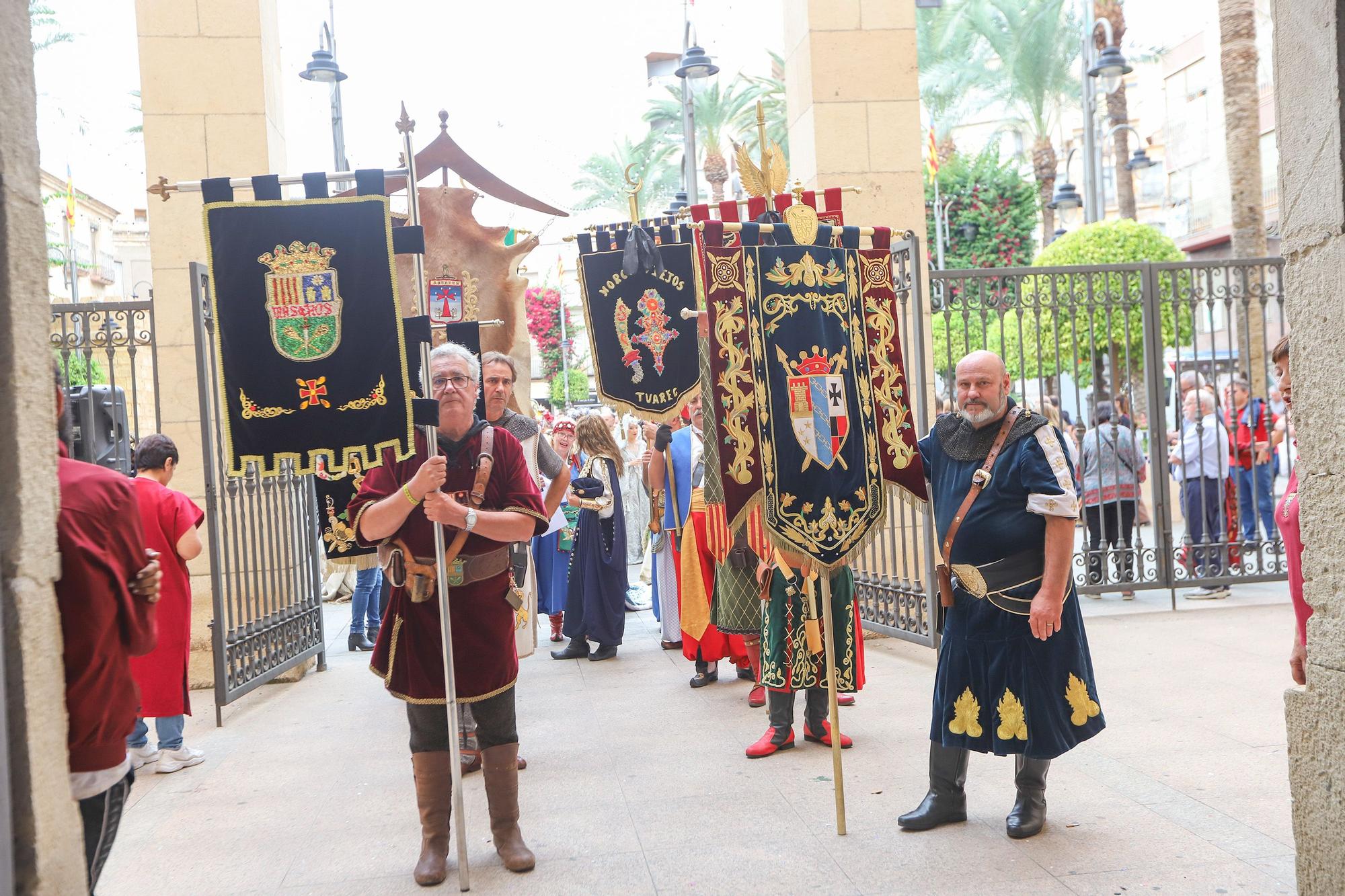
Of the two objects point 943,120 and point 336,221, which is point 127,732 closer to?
point 336,221

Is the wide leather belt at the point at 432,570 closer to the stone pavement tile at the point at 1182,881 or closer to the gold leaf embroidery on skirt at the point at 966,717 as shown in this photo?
the gold leaf embroidery on skirt at the point at 966,717

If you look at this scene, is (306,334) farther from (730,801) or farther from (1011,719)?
(1011,719)

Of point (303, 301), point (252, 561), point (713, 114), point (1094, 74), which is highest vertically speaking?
point (713, 114)

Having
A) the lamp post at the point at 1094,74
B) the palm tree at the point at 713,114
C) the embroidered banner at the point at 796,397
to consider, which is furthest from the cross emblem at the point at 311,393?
the palm tree at the point at 713,114

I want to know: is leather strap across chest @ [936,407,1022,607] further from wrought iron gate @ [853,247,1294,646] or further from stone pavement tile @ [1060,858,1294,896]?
wrought iron gate @ [853,247,1294,646]

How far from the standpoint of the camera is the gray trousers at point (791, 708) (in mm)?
5566

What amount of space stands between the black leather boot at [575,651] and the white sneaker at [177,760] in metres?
3.00

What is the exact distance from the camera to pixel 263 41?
7.77 meters

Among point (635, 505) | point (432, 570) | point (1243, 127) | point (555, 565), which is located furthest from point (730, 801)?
point (1243, 127)

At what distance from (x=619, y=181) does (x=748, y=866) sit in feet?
107

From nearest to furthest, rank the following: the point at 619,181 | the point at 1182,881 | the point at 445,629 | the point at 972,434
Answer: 1. the point at 1182,881
2. the point at 445,629
3. the point at 972,434
4. the point at 619,181

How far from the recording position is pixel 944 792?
4406 millimetres

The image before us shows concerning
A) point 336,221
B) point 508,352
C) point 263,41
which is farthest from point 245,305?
point 263,41

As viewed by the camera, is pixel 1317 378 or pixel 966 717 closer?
pixel 1317 378
